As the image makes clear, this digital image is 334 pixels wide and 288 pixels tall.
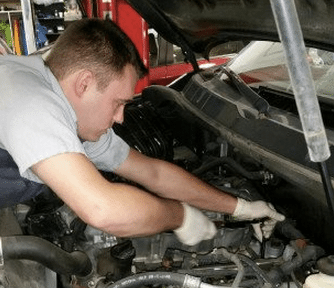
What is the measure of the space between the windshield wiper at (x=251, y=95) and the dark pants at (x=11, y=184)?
752 mm

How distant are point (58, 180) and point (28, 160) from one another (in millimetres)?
95

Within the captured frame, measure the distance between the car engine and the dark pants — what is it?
0.23 feet

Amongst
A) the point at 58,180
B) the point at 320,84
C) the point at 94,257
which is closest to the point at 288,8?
the point at 58,180

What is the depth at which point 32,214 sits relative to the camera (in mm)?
1367

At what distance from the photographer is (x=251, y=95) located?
5.01ft

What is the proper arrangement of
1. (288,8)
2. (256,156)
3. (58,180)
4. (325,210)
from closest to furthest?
(288,8) → (58,180) → (325,210) → (256,156)

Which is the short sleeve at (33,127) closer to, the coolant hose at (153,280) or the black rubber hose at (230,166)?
the coolant hose at (153,280)

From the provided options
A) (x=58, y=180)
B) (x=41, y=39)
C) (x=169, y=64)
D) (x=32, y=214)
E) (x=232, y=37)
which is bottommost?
(x=169, y=64)

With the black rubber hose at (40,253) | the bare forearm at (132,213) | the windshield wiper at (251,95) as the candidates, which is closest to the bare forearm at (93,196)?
the bare forearm at (132,213)

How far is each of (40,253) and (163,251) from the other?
44cm

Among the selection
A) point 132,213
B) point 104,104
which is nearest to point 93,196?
point 132,213

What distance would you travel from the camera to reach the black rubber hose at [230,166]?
148 centimetres

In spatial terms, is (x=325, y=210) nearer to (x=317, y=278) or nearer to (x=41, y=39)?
(x=317, y=278)

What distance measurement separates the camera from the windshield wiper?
1.43 m
